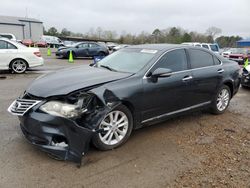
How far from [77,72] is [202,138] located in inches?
95.8

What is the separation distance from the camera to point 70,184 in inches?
115

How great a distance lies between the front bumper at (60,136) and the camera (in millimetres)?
3199

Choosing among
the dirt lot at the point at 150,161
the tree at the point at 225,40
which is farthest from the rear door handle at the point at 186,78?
the tree at the point at 225,40

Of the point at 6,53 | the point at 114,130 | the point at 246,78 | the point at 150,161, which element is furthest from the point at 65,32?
the point at 150,161

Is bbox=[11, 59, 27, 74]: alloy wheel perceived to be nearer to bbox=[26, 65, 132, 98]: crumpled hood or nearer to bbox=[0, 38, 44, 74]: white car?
bbox=[0, 38, 44, 74]: white car

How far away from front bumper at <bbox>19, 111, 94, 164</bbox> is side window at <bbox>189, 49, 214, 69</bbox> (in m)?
2.70

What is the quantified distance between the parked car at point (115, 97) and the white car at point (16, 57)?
6.92m

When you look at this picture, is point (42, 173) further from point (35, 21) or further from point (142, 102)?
point (35, 21)

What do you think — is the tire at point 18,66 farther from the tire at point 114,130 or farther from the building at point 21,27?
the building at point 21,27

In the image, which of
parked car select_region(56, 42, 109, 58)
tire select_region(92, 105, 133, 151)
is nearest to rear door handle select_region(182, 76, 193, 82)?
tire select_region(92, 105, 133, 151)

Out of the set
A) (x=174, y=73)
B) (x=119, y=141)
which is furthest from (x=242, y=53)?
(x=119, y=141)

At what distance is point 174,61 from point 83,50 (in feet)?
55.0

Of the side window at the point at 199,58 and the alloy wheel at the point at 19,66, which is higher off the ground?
the side window at the point at 199,58

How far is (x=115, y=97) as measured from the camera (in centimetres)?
364
